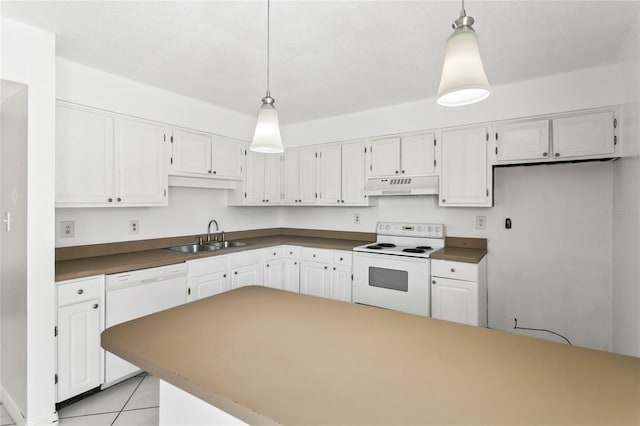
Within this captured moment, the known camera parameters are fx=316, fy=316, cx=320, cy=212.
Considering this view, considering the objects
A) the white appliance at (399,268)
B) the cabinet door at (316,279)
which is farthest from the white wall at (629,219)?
the cabinet door at (316,279)

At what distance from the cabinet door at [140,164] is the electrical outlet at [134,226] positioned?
1.16 ft

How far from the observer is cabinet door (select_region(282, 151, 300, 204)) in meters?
4.23

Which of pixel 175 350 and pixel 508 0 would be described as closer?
pixel 175 350

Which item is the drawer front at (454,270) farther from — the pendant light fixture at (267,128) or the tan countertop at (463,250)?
the pendant light fixture at (267,128)

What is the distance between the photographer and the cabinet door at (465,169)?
299 centimetres

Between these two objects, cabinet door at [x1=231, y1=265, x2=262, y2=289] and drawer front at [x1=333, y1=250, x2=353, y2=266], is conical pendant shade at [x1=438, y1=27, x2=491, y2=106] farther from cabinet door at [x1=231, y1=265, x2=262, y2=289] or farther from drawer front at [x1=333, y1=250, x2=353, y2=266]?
cabinet door at [x1=231, y1=265, x2=262, y2=289]

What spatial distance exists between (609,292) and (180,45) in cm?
393

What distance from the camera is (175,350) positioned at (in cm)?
107

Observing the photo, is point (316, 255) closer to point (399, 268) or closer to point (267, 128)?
point (399, 268)

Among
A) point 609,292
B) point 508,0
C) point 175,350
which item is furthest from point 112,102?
point 609,292

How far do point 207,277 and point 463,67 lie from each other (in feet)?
8.95

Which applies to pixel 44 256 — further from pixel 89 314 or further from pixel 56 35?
pixel 56 35

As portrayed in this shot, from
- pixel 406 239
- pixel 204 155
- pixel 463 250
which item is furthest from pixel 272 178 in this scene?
pixel 463 250

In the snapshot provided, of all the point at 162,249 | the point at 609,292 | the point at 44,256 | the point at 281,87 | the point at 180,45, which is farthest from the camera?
the point at 162,249
